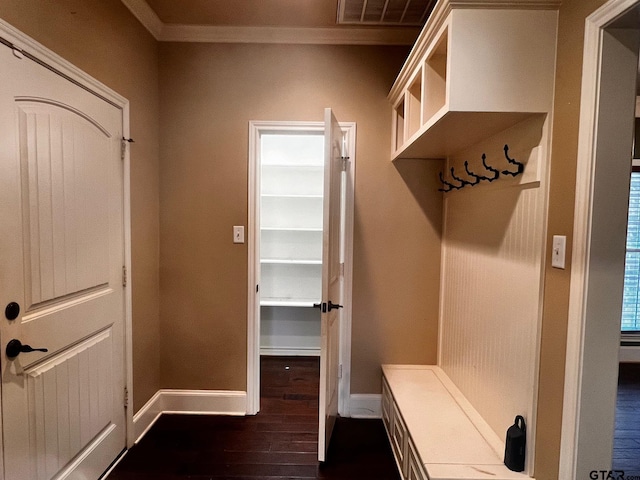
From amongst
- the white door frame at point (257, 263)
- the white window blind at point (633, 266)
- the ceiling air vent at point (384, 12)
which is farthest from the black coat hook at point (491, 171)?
the white window blind at point (633, 266)

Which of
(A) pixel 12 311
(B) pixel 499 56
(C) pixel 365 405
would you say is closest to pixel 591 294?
(B) pixel 499 56

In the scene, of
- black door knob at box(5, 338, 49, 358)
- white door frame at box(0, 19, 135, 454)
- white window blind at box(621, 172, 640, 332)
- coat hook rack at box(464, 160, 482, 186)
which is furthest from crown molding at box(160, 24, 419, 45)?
white window blind at box(621, 172, 640, 332)

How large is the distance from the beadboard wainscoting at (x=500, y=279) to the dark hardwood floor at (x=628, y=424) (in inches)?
39.9

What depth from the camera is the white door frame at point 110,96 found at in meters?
1.23

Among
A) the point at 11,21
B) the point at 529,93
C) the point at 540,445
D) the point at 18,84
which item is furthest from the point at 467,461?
the point at 11,21

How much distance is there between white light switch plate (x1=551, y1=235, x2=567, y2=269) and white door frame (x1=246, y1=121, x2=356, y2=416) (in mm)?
1281

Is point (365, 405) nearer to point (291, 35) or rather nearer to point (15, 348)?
point (15, 348)

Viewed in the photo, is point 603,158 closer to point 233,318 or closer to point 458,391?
point 458,391

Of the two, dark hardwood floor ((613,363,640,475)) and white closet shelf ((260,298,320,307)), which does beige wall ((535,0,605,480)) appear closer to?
dark hardwood floor ((613,363,640,475))

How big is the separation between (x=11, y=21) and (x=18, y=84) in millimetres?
224

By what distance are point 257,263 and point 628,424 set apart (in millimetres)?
2833

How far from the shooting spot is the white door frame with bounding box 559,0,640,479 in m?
1.04

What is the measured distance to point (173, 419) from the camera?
2314 mm

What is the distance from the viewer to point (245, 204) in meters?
2.31
